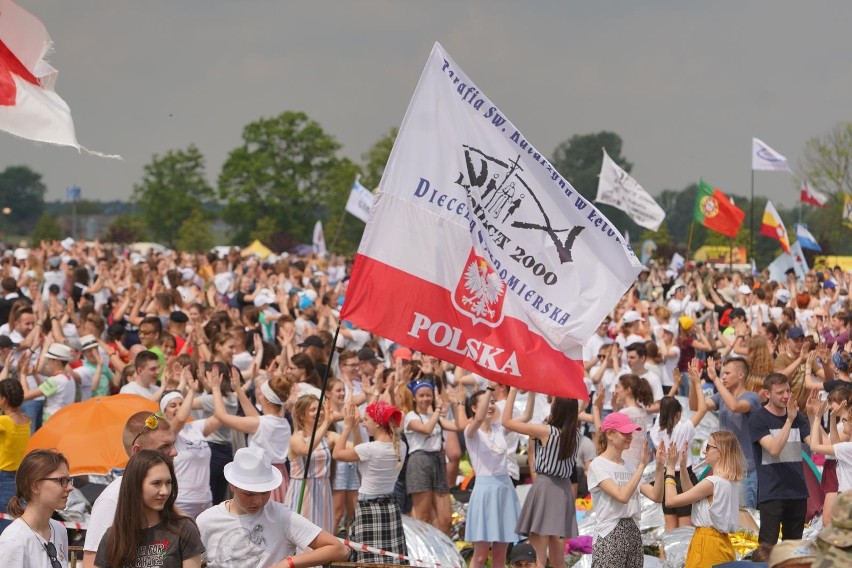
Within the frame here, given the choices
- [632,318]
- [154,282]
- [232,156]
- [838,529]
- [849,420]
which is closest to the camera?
[838,529]

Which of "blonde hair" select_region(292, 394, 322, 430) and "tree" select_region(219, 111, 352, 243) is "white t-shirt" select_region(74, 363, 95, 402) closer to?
"blonde hair" select_region(292, 394, 322, 430)

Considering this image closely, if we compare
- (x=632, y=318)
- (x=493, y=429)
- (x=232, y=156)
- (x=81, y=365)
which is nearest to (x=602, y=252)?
(x=493, y=429)

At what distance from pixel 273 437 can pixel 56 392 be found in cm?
324

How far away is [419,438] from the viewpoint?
1130 centimetres

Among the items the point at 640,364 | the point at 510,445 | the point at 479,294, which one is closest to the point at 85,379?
the point at 510,445

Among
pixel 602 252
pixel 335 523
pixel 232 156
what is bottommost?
pixel 335 523

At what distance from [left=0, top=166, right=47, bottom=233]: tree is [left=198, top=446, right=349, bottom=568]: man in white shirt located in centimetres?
16264

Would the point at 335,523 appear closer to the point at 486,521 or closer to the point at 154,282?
the point at 486,521

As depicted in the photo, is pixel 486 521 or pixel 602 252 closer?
pixel 602 252

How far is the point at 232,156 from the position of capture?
99.9 m

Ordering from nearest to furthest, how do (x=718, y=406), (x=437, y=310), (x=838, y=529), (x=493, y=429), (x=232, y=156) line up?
(x=838, y=529) → (x=437, y=310) → (x=493, y=429) → (x=718, y=406) → (x=232, y=156)

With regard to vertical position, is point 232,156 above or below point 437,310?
above

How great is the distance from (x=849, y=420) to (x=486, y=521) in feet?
9.88

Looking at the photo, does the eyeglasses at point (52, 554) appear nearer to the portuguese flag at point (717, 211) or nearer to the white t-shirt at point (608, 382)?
the white t-shirt at point (608, 382)
